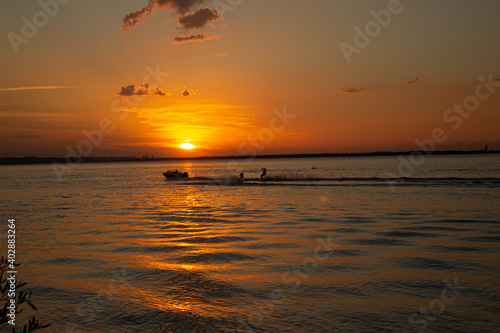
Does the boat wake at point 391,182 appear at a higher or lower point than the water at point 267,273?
higher

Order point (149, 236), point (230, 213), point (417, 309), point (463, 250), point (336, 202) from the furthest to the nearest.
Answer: point (336, 202) < point (230, 213) < point (149, 236) < point (463, 250) < point (417, 309)

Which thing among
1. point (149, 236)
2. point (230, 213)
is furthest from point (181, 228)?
point (230, 213)

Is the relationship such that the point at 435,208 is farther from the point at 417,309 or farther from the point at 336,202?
the point at 417,309

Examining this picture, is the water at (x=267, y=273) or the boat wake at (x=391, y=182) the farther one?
the boat wake at (x=391, y=182)

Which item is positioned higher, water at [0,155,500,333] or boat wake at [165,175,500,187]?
boat wake at [165,175,500,187]

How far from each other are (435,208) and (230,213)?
18.6m

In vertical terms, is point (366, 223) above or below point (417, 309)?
above

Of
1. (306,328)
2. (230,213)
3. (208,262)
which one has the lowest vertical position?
(306,328)

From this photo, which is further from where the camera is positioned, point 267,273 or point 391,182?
point 391,182

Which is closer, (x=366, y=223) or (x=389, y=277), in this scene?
(x=389, y=277)

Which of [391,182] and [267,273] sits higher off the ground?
[391,182]

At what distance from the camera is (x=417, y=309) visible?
11.5 m

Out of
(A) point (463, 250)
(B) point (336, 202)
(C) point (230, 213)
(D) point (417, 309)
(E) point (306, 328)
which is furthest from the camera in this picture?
(B) point (336, 202)

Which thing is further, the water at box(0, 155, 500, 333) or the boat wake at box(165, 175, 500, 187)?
the boat wake at box(165, 175, 500, 187)
